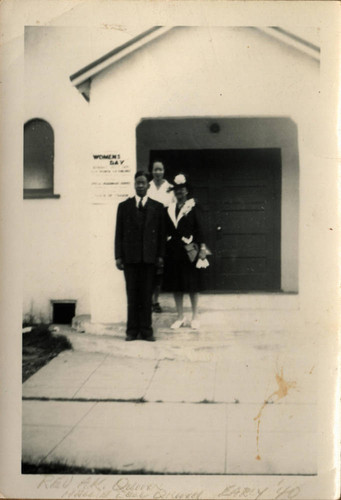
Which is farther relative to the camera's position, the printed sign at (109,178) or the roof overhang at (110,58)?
the printed sign at (109,178)

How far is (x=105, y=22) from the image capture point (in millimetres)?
3086

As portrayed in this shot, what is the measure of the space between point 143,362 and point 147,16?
1832 millimetres

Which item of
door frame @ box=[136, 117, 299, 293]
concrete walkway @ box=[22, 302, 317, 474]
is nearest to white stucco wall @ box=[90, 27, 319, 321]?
door frame @ box=[136, 117, 299, 293]

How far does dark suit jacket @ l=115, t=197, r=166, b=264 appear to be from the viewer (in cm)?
326

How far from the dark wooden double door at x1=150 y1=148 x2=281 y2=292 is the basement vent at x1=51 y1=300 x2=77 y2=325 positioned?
0.77m

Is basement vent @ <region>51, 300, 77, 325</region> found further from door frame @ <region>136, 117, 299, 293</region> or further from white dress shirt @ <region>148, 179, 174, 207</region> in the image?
door frame @ <region>136, 117, 299, 293</region>

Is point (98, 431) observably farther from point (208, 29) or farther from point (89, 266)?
point (208, 29)

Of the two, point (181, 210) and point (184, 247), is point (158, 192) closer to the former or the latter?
point (181, 210)

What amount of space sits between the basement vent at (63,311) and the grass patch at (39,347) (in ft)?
0.27

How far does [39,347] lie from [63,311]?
0.23 m

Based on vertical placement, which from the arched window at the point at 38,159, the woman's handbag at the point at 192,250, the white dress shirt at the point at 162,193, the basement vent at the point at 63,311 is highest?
the arched window at the point at 38,159

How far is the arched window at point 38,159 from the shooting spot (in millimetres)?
3158

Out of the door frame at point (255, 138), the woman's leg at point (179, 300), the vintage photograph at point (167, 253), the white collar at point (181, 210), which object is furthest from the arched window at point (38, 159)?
the woman's leg at point (179, 300)

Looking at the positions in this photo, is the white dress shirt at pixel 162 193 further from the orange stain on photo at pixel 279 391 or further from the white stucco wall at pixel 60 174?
the orange stain on photo at pixel 279 391
